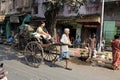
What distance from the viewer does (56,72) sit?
12.6 metres

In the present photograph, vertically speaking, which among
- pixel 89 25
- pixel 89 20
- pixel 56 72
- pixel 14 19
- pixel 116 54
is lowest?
pixel 56 72

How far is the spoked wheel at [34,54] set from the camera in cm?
1352

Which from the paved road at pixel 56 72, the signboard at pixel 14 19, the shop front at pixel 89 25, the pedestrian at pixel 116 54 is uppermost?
the signboard at pixel 14 19

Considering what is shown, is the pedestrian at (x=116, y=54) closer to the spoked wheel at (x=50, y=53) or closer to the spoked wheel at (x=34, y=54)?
the spoked wheel at (x=50, y=53)

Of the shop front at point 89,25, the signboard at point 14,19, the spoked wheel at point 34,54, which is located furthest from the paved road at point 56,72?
the signboard at point 14,19

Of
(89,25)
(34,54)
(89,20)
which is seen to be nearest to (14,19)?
(89,25)

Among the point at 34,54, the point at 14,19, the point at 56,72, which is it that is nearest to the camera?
the point at 56,72

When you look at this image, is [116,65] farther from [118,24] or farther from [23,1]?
[23,1]

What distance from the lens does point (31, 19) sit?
3303 centimetres

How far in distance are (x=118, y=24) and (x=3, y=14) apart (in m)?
22.4

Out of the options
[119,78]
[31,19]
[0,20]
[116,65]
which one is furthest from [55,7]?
[0,20]

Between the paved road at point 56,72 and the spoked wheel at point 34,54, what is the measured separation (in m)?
0.29

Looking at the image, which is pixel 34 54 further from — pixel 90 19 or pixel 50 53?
pixel 90 19

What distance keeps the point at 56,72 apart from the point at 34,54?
1764 mm
